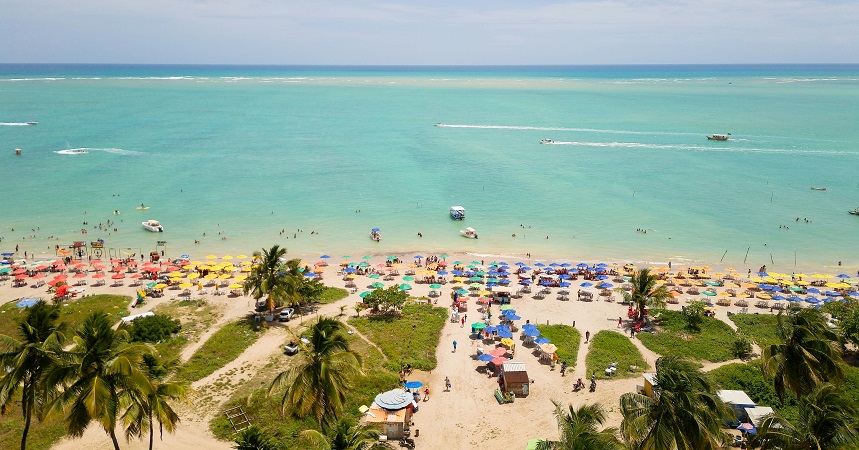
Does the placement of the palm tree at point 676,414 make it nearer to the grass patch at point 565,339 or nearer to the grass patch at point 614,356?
the grass patch at point 614,356

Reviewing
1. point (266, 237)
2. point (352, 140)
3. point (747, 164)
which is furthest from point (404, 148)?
point (747, 164)

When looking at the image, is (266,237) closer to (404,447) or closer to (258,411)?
(258,411)

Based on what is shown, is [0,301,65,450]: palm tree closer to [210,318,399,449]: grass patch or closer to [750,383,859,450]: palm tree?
[210,318,399,449]: grass patch

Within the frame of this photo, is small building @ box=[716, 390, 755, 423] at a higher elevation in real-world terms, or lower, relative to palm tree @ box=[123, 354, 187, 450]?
lower

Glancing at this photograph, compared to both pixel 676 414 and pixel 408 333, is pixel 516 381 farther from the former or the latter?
pixel 676 414

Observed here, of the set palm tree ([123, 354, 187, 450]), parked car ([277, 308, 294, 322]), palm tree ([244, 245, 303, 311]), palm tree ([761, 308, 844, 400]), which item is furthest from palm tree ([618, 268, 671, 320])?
palm tree ([123, 354, 187, 450])
